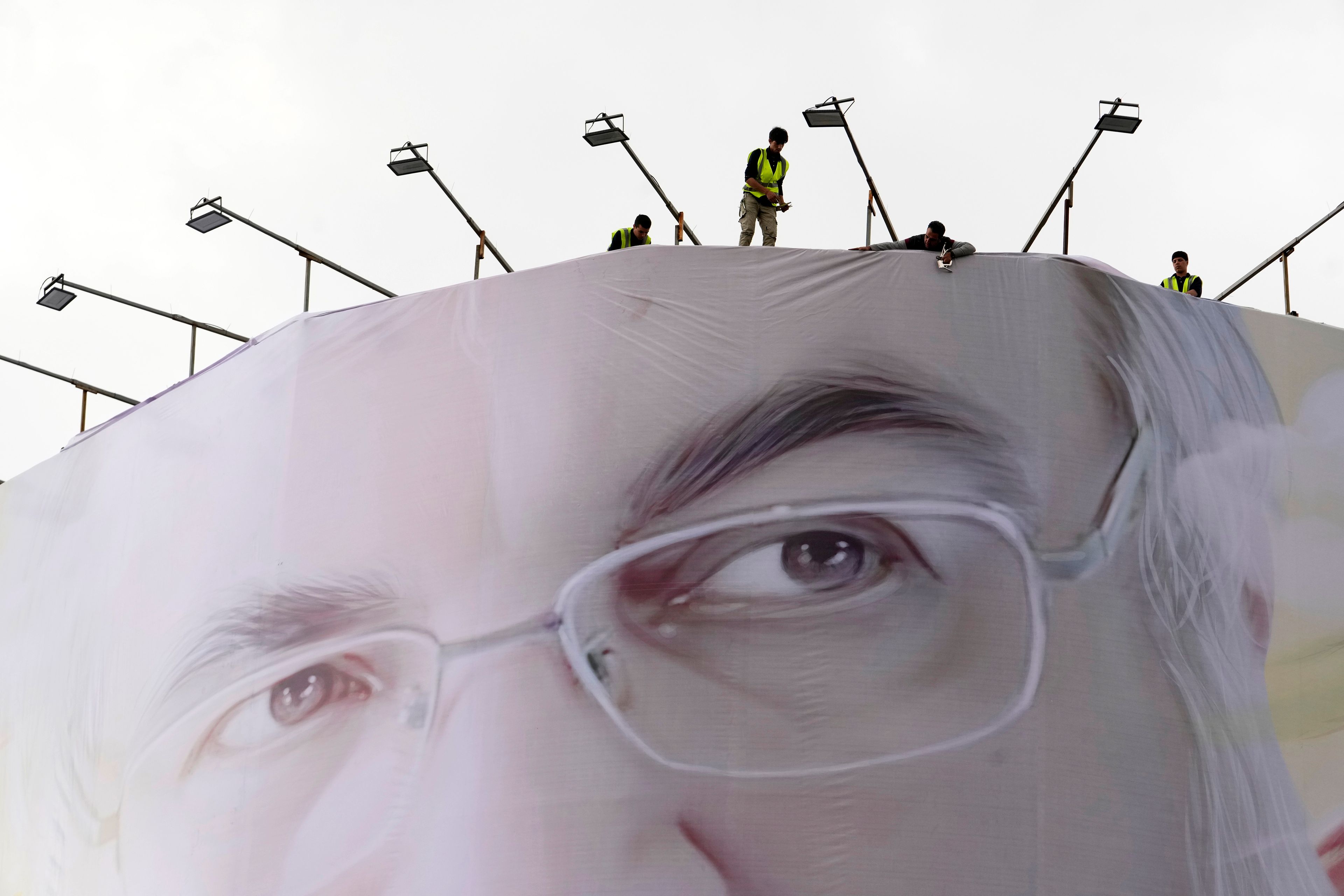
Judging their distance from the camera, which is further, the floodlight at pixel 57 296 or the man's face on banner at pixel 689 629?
the floodlight at pixel 57 296

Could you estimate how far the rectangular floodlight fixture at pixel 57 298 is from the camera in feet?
94.7

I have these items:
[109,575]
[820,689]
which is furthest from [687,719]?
[109,575]

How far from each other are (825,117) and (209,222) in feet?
26.1

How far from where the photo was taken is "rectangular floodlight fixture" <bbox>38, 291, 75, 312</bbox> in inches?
1136

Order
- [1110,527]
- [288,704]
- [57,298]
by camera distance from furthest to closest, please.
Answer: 1. [57,298]
2. [288,704]
3. [1110,527]

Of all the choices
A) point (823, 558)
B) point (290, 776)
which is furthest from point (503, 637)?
point (823, 558)

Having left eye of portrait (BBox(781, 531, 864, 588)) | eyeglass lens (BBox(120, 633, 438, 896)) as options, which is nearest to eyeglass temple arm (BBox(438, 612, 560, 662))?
eyeglass lens (BBox(120, 633, 438, 896))

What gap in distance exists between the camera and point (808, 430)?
2109cm

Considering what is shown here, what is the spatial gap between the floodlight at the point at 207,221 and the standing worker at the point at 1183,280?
11759mm

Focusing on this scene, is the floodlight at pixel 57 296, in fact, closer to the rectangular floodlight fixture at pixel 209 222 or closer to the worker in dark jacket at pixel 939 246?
the rectangular floodlight fixture at pixel 209 222

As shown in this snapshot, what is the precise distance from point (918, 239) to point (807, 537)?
12.2ft

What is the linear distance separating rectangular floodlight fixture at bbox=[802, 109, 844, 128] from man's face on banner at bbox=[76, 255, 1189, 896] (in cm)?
446

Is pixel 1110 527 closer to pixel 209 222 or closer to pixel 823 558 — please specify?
pixel 823 558

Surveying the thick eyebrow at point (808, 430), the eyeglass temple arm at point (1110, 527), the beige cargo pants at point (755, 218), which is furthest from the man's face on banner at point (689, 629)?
the beige cargo pants at point (755, 218)
